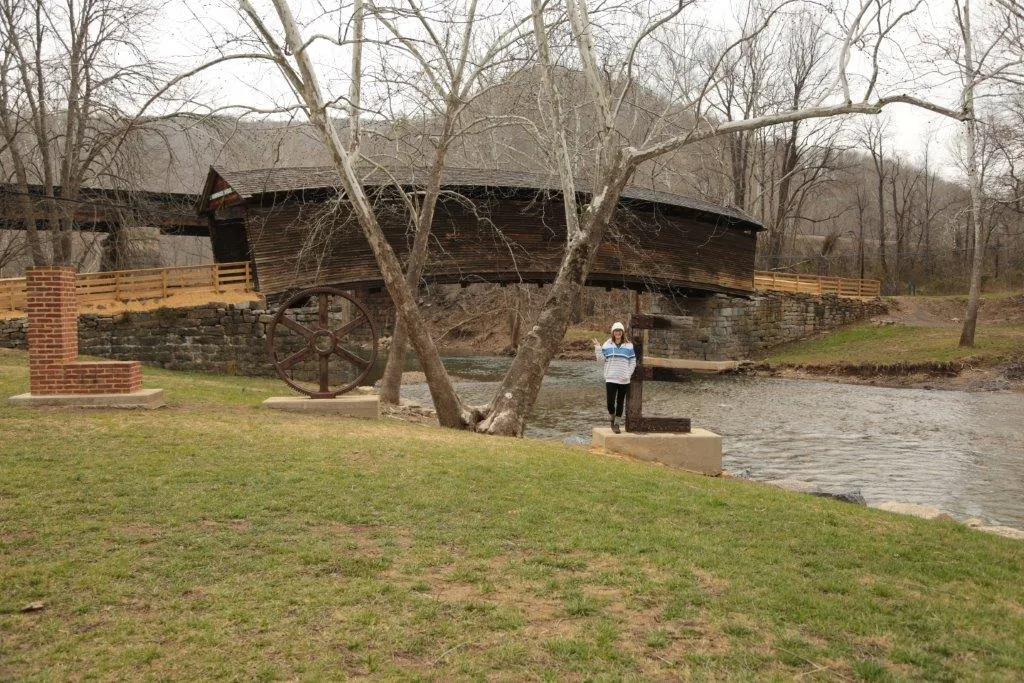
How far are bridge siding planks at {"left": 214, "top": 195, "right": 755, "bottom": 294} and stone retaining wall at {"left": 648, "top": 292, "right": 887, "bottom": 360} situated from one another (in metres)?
3.83

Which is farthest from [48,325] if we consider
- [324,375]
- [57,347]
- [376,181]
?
Answer: [376,181]

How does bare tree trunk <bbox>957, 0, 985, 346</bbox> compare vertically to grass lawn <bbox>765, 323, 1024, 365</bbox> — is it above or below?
above

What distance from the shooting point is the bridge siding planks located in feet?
79.9

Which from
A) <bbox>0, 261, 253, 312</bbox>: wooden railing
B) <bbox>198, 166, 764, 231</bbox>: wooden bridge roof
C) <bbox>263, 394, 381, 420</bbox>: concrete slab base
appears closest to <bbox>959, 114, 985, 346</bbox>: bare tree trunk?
<bbox>198, 166, 764, 231</bbox>: wooden bridge roof

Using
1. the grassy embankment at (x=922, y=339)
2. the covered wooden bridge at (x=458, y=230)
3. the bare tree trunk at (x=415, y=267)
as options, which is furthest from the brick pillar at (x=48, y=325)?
the grassy embankment at (x=922, y=339)

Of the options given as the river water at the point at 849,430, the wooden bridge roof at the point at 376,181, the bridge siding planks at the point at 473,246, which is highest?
the wooden bridge roof at the point at 376,181

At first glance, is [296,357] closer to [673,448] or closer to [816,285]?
[673,448]

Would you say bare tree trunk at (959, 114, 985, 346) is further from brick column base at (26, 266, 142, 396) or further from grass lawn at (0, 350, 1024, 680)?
brick column base at (26, 266, 142, 396)

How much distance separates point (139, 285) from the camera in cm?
2489

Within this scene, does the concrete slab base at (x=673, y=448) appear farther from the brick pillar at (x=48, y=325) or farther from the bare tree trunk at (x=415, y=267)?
the brick pillar at (x=48, y=325)

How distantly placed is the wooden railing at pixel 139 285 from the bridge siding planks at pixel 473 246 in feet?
4.99

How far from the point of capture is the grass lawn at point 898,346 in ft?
86.8

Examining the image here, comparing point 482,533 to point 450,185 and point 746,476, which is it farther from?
point 450,185

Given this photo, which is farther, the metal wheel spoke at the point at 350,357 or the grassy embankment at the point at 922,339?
the grassy embankment at the point at 922,339
